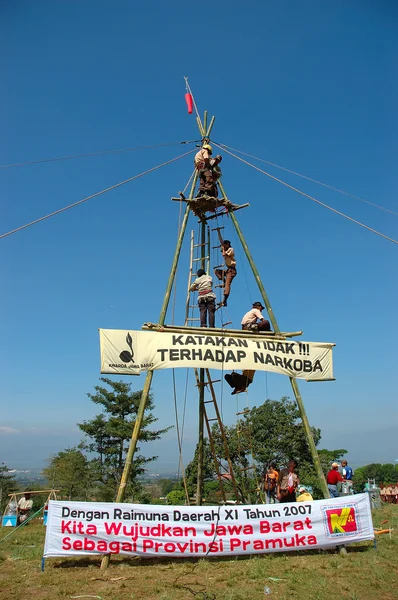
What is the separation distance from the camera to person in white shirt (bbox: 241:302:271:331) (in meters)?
10.6

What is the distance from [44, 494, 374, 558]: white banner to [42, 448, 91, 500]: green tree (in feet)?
96.5

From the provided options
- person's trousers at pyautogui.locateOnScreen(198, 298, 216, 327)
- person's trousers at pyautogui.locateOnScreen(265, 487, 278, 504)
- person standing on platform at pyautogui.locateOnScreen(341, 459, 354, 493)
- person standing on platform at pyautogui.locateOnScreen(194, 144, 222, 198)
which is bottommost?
person's trousers at pyautogui.locateOnScreen(265, 487, 278, 504)

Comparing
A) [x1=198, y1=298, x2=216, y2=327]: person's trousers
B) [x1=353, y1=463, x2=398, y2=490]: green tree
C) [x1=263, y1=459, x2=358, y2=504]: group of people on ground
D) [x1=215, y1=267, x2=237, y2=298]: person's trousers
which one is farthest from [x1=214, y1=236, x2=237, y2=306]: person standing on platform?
[x1=353, y1=463, x2=398, y2=490]: green tree

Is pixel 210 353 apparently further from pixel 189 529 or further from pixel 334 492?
pixel 334 492

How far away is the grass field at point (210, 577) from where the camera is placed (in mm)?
6273

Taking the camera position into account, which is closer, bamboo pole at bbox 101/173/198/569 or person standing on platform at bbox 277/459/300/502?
bamboo pole at bbox 101/173/198/569

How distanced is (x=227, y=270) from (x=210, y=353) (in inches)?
114

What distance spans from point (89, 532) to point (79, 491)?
33.2 metres

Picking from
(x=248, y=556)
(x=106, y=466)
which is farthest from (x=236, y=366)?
(x=106, y=466)

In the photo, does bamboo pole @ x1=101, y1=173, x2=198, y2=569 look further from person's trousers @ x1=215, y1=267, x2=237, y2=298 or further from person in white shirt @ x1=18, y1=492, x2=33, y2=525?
person in white shirt @ x1=18, y1=492, x2=33, y2=525

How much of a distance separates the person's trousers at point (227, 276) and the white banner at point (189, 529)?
5308mm

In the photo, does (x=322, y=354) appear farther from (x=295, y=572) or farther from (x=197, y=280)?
(x=295, y=572)

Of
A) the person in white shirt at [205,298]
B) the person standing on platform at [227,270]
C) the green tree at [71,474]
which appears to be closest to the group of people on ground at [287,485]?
the person in white shirt at [205,298]

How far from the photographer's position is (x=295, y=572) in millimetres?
7309
